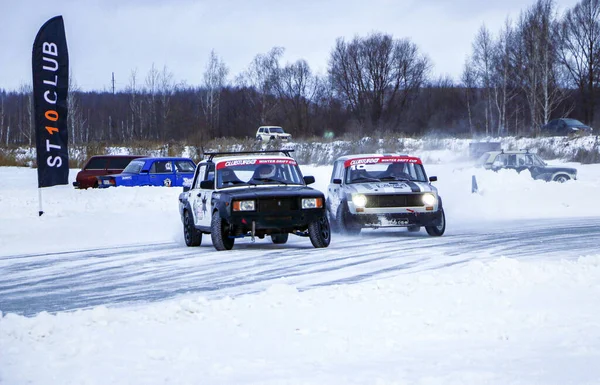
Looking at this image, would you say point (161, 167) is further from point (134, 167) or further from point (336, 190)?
point (336, 190)

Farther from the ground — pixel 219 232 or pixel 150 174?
pixel 150 174

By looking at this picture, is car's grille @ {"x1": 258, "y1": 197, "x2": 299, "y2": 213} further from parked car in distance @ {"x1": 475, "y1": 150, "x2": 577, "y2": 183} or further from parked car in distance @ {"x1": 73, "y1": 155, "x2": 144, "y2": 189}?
parked car in distance @ {"x1": 73, "y1": 155, "x2": 144, "y2": 189}

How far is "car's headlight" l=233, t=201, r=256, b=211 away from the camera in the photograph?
12.6 metres

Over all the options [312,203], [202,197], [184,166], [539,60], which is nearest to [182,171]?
[184,166]

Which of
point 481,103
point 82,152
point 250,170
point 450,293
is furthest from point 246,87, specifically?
point 450,293

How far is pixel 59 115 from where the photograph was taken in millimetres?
19203

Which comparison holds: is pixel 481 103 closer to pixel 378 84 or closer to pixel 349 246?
pixel 378 84

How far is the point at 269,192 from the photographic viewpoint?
12828mm

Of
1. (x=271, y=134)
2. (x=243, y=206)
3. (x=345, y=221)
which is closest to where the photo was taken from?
(x=243, y=206)

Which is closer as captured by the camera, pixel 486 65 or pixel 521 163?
pixel 521 163

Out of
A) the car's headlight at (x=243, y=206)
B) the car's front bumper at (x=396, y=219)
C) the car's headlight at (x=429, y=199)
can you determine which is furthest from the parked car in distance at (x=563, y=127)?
the car's headlight at (x=243, y=206)

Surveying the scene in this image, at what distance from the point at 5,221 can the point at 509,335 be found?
1489 cm

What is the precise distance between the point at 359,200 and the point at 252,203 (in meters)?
3.21

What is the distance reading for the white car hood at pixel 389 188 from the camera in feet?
49.8
